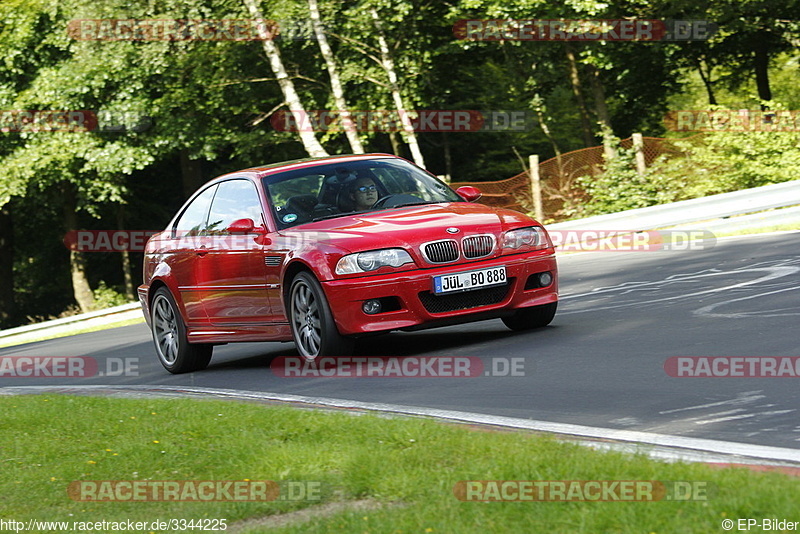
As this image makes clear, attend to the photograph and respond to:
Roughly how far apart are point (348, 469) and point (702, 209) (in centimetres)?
1472

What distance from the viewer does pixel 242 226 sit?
970 centimetres

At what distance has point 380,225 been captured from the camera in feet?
30.0

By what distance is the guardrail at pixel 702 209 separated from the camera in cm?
1838

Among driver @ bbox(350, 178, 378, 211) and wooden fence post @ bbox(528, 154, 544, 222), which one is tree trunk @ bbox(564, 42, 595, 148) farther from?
driver @ bbox(350, 178, 378, 211)

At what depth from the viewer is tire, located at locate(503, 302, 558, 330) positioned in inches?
391

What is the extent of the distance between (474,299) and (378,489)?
14.0ft

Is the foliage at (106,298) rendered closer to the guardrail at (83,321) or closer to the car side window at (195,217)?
the guardrail at (83,321)

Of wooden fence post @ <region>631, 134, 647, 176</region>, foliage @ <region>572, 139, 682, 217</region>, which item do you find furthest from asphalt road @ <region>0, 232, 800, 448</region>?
wooden fence post @ <region>631, 134, 647, 176</region>

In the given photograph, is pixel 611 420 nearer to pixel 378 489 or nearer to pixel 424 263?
pixel 378 489

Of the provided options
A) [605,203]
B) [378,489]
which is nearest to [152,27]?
[605,203]

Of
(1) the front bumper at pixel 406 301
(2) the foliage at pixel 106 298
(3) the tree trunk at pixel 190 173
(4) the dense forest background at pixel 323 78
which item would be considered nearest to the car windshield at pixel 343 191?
(1) the front bumper at pixel 406 301

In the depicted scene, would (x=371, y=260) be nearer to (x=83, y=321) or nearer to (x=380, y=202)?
(x=380, y=202)

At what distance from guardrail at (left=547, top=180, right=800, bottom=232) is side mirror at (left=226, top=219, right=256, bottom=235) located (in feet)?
35.7

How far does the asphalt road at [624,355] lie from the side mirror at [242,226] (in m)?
1.19
